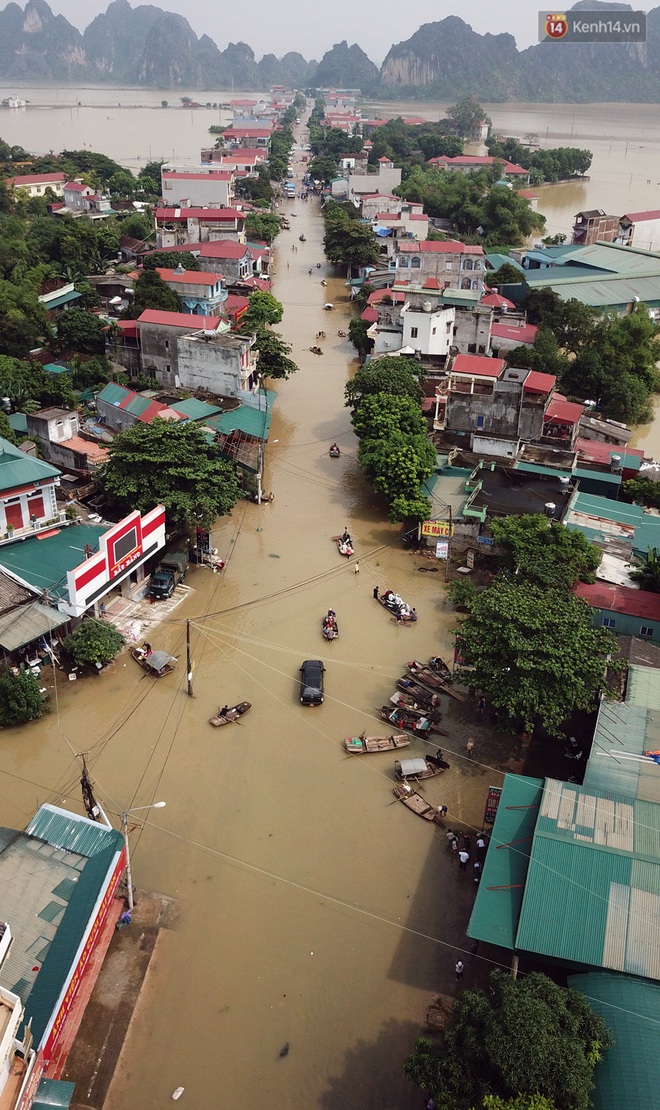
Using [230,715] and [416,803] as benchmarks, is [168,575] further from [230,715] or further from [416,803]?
[416,803]

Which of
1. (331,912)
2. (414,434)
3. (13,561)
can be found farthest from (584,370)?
(331,912)

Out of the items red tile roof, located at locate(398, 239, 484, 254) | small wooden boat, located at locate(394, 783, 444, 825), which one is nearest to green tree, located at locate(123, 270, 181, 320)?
red tile roof, located at locate(398, 239, 484, 254)

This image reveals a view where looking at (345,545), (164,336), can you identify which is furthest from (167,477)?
(164,336)

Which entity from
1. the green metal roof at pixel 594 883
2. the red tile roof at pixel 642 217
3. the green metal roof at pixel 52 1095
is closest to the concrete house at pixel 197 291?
the green metal roof at pixel 594 883

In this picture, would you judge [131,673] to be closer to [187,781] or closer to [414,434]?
[187,781]

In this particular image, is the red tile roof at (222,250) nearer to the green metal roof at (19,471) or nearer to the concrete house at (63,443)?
the concrete house at (63,443)

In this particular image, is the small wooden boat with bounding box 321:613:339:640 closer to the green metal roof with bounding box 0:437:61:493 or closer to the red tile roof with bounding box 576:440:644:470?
the green metal roof with bounding box 0:437:61:493
